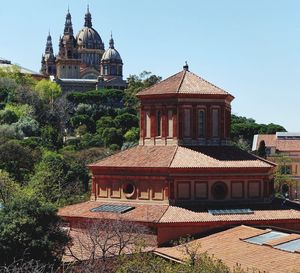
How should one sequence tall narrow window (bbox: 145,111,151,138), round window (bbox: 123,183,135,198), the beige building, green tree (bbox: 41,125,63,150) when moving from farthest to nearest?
green tree (bbox: 41,125,63,150) < the beige building < tall narrow window (bbox: 145,111,151,138) < round window (bbox: 123,183,135,198)

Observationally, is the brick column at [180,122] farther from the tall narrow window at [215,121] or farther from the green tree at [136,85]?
the green tree at [136,85]

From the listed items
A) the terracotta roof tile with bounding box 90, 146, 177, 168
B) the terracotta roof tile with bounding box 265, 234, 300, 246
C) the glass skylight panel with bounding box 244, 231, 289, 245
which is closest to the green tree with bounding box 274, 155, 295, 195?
the terracotta roof tile with bounding box 90, 146, 177, 168

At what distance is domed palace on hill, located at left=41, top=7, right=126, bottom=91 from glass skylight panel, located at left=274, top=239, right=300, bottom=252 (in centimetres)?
11319

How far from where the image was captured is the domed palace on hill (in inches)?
5507

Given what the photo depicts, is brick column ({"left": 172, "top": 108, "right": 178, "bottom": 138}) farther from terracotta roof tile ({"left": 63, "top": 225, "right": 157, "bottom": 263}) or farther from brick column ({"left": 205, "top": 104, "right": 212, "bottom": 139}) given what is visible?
terracotta roof tile ({"left": 63, "top": 225, "right": 157, "bottom": 263})

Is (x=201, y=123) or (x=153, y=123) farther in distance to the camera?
(x=153, y=123)

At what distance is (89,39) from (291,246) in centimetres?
14365

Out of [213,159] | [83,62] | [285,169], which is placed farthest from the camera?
[83,62]

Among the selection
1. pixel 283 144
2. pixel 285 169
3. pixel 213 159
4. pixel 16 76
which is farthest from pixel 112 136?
pixel 213 159

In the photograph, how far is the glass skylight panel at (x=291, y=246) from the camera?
83.5ft

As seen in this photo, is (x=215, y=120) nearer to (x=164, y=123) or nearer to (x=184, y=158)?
(x=164, y=123)

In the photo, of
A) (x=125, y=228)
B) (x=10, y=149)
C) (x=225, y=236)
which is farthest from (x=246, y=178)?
(x=10, y=149)

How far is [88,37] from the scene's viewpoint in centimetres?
16562

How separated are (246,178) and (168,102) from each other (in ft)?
19.2
